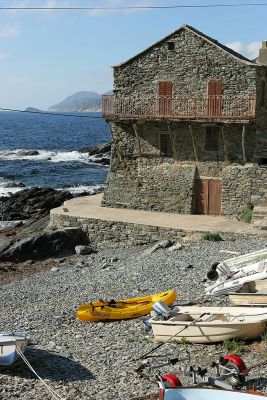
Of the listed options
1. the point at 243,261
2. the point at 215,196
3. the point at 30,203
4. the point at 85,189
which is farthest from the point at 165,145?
the point at 85,189

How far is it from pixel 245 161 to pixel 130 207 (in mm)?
6423

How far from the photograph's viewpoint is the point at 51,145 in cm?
9200

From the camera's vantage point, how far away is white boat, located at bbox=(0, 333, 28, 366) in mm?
13195

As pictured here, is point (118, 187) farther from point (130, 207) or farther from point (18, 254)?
point (18, 254)

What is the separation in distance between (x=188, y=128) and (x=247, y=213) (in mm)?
4910

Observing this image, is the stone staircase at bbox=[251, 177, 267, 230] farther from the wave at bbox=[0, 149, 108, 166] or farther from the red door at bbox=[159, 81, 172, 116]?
the wave at bbox=[0, 149, 108, 166]

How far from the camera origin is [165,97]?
29.4m

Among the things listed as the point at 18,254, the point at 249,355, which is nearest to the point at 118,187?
the point at 18,254

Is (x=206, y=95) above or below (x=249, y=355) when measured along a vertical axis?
above

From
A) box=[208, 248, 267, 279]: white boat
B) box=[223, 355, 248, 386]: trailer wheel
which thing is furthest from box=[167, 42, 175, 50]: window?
box=[223, 355, 248, 386]: trailer wheel

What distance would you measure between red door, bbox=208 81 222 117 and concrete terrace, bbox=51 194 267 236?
4.91m

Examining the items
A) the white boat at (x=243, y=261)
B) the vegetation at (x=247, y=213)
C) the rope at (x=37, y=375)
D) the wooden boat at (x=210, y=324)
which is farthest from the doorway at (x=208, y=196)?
the rope at (x=37, y=375)

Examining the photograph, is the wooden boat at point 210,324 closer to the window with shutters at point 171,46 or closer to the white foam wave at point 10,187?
the window with shutters at point 171,46

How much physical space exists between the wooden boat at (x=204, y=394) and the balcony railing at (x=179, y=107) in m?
18.6
